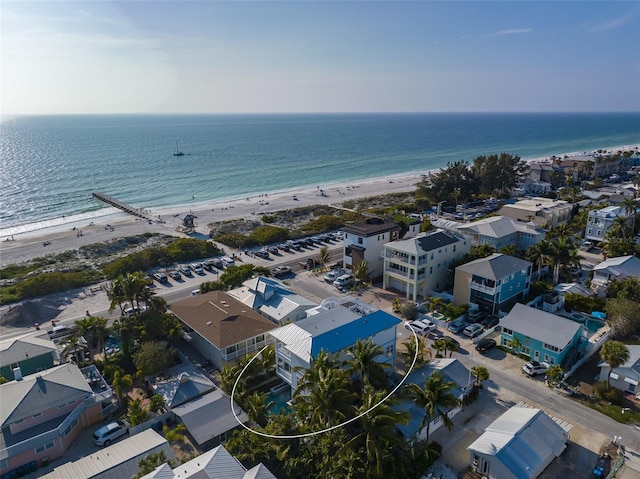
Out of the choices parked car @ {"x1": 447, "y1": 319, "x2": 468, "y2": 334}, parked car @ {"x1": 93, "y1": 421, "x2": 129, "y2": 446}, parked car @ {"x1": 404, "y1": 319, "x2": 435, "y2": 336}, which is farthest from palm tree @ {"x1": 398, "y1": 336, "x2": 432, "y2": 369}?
parked car @ {"x1": 93, "y1": 421, "x2": 129, "y2": 446}

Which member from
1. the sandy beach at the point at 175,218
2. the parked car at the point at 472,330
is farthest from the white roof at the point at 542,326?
the sandy beach at the point at 175,218

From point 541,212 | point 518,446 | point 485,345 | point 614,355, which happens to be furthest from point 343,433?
point 541,212

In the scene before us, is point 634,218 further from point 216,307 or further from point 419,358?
point 216,307

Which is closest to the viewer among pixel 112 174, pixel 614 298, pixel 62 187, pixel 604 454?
pixel 604 454

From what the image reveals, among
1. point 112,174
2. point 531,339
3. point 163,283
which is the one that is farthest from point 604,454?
point 112,174

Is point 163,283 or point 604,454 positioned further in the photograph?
point 163,283

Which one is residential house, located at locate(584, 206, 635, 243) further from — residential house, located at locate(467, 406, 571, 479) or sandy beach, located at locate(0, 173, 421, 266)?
sandy beach, located at locate(0, 173, 421, 266)
